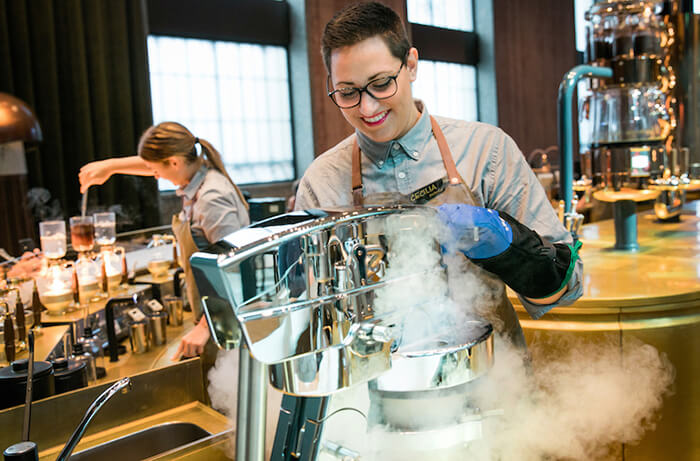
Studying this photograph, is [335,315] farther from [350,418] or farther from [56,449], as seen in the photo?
[56,449]

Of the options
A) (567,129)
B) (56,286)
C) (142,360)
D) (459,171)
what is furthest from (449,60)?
(459,171)

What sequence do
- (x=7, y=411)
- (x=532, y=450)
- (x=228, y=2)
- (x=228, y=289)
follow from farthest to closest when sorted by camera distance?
(x=228, y=2)
(x=7, y=411)
(x=532, y=450)
(x=228, y=289)

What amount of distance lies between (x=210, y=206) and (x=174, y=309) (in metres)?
0.39

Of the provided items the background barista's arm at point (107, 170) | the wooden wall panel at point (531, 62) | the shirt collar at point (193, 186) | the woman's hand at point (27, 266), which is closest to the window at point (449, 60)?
the wooden wall panel at point (531, 62)

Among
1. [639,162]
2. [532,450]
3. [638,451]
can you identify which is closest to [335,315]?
[532,450]

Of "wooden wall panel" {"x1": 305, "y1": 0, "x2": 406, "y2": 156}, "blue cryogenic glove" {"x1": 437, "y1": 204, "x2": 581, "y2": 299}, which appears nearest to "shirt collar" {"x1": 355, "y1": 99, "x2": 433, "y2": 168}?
"blue cryogenic glove" {"x1": 437, "y1": 204, "x2": 581, "y2": 299}

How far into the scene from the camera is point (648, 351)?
1560mm

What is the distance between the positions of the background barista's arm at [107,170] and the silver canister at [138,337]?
0.50 m

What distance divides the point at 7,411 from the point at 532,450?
37.4 inches

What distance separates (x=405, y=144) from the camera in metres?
1.08

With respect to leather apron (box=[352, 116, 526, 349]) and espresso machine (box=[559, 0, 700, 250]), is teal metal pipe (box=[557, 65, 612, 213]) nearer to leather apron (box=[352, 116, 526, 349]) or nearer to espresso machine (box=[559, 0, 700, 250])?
espresso machine (box=[559, 0, 700, 250])

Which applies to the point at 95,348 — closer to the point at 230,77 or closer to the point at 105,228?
the point at 105,228

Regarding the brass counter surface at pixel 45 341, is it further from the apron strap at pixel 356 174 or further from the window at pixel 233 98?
the window at pixel 233 98

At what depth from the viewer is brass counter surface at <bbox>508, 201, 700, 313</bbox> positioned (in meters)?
1.58
